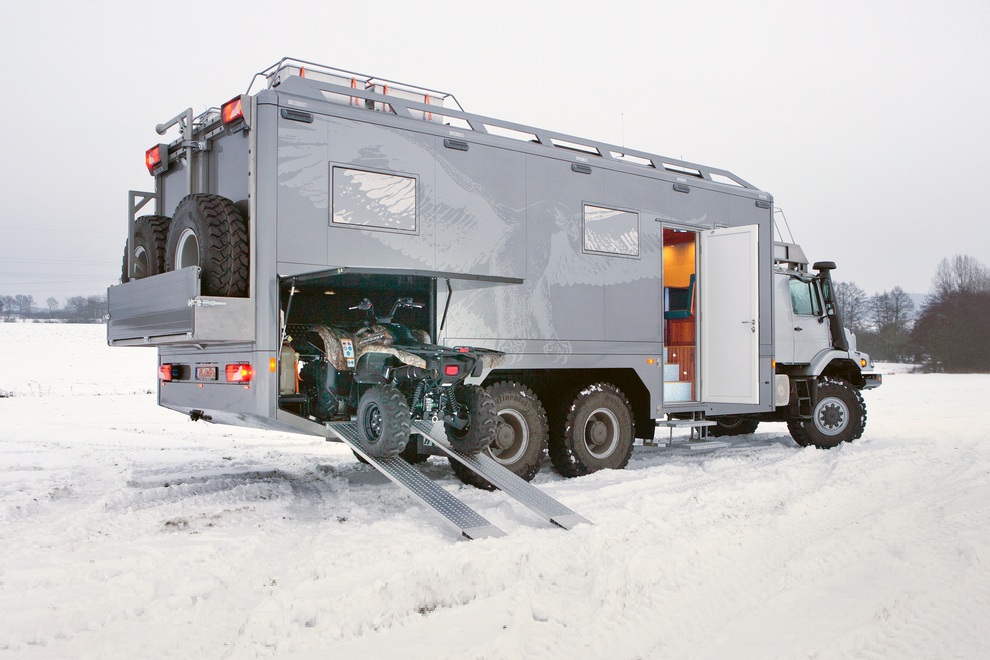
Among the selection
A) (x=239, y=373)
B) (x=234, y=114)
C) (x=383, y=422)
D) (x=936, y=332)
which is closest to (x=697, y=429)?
(x=383, y=422)

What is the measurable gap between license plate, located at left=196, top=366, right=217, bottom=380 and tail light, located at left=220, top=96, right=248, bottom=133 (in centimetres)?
200

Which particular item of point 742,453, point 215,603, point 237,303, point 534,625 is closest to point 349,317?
point 237,303

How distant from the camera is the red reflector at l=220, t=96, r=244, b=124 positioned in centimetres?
649

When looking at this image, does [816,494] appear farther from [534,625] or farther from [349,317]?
[349,317]

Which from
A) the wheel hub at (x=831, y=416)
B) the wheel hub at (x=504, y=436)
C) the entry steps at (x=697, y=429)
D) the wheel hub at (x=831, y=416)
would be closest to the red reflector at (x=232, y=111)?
the wheel hub at (x=504, y=436)

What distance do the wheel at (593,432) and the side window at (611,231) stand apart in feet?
4.75

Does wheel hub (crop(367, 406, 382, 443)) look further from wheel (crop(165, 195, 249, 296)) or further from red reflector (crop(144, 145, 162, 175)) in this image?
red reflector (crop(144, 145, 162, 175))

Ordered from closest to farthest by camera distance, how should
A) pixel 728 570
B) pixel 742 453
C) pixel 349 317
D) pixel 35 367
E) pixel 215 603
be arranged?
pixel 215 603 → pixel 728 570 → pixel 349 317 → pixel 742 453 → pixel 35 367

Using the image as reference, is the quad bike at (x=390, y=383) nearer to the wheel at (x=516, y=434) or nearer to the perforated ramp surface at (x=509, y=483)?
the perforated ramp surface at (x=509, y=483)

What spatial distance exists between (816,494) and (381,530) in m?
3.62

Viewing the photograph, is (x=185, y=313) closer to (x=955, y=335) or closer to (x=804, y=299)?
(x=804, y=299)

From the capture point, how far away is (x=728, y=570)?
472cm

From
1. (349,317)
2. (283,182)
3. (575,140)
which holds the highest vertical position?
(575,140)

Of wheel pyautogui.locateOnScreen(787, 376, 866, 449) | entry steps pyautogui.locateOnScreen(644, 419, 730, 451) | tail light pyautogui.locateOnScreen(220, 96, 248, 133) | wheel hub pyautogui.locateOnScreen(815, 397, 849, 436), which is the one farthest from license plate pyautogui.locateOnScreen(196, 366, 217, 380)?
wheel hub pyautogui.locateOnScreen(815, 397, 849, 436)
